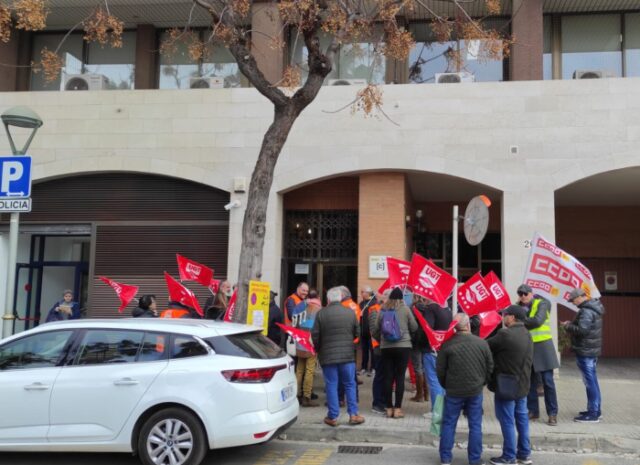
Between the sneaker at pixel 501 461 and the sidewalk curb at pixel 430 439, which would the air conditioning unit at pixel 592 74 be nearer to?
the sidewalk curb at pixel 430 439

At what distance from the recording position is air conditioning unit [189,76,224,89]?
1372 centimetres

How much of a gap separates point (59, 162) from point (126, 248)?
2291 millimetres

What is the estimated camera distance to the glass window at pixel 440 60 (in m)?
13.6

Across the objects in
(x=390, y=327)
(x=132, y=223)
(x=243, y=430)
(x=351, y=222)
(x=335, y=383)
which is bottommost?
(x=243, y=430)

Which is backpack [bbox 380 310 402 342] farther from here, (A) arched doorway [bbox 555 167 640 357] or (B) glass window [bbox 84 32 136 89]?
(B) glass window [bbox 84 32 136 89]

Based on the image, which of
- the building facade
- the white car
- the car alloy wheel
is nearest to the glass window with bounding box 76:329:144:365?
the white car

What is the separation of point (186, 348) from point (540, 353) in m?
4.62

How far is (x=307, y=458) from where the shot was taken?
6699 millimetres

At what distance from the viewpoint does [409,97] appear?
12031mm

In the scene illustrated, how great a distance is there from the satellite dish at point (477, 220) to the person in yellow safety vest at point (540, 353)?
0.90 m

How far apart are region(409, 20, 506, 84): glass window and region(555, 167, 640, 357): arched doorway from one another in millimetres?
3941

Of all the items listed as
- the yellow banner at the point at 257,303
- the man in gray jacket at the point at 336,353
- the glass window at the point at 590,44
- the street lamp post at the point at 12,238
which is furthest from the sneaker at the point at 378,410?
the glass window at the point at 590,44

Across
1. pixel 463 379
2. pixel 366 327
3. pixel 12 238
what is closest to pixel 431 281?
pixel 463 379

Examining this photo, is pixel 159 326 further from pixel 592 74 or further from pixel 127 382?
pixel 592 74
